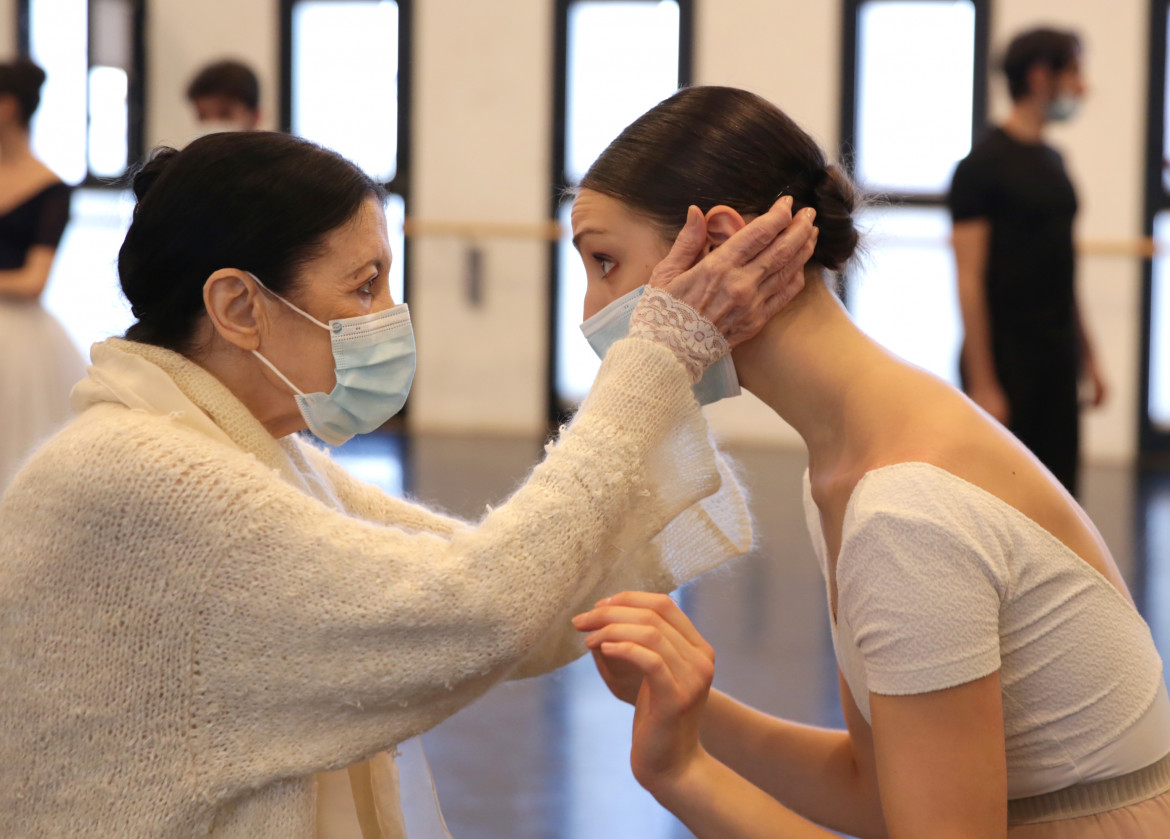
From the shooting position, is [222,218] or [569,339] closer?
[222,218]

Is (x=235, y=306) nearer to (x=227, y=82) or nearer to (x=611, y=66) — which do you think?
(x=227, y=82)

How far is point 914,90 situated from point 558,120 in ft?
6.52

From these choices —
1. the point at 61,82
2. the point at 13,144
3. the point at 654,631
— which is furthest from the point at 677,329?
the point at 61,82

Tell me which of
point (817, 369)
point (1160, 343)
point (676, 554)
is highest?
point (817, 369)

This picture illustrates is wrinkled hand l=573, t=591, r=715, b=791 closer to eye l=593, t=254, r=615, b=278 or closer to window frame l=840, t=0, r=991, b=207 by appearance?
eye l=593, t=254, r=615, b=278

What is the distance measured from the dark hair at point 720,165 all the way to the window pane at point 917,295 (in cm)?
549

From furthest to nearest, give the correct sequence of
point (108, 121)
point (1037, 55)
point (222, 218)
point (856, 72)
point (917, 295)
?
point (108, 121)
point (917, 295)
point (856, 72)
point (1037, 55)
point (222, 218)

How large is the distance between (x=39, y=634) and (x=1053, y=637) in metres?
0.90

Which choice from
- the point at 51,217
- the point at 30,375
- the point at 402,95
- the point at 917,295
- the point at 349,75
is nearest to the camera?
the point at 30,375

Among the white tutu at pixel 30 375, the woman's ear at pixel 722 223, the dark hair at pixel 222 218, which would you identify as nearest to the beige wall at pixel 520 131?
the white tutu at pixel 30 375

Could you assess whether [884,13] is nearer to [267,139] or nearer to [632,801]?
[632,801]

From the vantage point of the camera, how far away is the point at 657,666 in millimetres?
1071

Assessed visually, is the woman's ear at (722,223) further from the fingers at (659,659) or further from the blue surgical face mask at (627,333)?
the fingers at (659,659)

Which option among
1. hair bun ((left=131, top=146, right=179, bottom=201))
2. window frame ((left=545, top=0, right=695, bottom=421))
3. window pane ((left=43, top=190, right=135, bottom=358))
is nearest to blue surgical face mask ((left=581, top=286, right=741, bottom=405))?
hair bun ((left=131, top=146, right=179, bottom=201))
